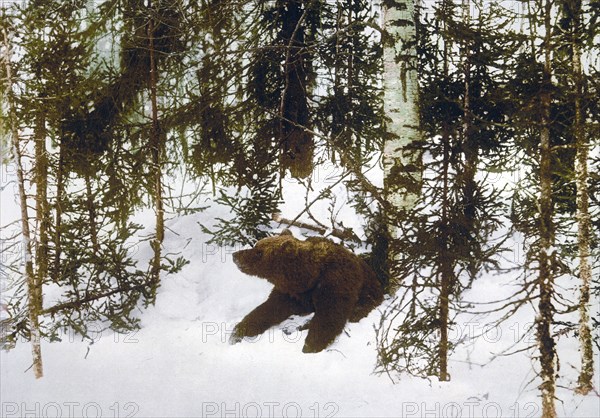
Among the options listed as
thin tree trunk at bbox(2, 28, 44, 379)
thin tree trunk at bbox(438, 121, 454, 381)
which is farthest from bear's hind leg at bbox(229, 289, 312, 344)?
thin tree trunk at bbox(2, 28, 44, 379)

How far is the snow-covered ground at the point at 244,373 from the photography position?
4.73 m

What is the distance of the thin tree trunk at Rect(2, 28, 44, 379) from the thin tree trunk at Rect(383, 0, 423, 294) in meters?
4.70

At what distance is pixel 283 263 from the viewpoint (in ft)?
19.4

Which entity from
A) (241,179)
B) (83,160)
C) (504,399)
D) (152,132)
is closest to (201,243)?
(241,179)

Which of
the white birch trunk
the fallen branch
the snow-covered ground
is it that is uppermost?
the white birch trunk

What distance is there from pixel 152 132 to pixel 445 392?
5563mm

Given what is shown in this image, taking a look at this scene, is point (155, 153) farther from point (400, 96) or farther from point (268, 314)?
point (400, 96)

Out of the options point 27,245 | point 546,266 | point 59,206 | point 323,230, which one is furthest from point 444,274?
point 59,206

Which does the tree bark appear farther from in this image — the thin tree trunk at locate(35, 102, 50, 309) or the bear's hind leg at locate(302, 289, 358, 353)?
the thin tree trunk at locate(35, 102, 50, 309)

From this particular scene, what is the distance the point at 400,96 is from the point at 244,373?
4.12 meters

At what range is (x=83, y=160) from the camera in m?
7.48

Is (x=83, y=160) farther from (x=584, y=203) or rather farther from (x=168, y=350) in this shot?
(x=584, y=203)

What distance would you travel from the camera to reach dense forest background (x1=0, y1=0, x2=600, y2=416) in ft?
15.4

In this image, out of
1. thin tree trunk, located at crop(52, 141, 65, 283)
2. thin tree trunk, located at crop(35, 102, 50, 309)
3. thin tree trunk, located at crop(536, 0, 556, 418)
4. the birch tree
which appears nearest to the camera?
thin tree trunk, located at crop(536, 0, 556, 418)
